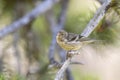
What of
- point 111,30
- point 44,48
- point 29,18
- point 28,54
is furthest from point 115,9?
point 44,48

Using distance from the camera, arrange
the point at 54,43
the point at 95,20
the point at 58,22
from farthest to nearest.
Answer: the point at 58,22 < the point at 54,43 < the point at 95,20

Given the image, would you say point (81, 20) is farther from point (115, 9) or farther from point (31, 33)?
point (31, 33)

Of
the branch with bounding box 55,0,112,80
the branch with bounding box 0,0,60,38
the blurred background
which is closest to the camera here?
the branch with bounding box 55,0,112,80

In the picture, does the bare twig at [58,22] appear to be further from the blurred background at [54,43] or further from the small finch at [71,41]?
the small finch at [71,41]

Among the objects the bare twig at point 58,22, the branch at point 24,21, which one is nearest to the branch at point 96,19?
the bare twig at point 58,22

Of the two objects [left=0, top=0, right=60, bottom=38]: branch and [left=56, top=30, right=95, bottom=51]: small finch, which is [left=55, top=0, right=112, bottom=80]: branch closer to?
[left=56, top=30, right=95, bottom=51]: small finch

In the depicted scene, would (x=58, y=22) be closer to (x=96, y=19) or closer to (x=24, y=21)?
(x=24, y=21)

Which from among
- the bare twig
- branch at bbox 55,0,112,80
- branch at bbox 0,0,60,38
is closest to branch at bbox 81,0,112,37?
branch at bbox 55,0,112,80

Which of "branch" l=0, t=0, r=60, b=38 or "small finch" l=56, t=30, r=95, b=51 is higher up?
"branch" l=0, t=0, r=60, b=38

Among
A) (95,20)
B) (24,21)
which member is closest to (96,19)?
(95,20)
